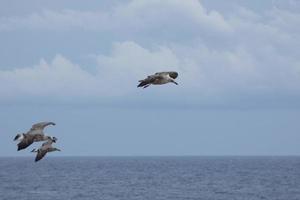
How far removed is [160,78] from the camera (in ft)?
114

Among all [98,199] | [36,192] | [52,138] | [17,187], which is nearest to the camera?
[52,138]

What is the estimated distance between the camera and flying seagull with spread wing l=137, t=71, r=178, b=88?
110 ft

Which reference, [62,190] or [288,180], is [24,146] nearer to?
[62,190]

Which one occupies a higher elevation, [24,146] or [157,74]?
[157,74]

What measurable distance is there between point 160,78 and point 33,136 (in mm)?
6186

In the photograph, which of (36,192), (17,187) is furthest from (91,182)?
(36,192)

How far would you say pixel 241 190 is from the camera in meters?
142

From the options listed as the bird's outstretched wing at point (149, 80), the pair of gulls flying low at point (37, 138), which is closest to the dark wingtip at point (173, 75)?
the bird's outstretched wing at point (149, 80)

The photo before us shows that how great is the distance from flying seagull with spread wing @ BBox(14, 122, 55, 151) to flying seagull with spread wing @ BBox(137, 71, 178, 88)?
451cm

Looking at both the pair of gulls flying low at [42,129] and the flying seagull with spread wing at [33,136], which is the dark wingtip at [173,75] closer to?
the pair of gulls flying low at [42,129]

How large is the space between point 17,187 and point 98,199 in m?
33.7

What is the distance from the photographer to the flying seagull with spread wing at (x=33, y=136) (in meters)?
34.7

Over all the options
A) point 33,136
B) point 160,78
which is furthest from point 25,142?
point 160,78

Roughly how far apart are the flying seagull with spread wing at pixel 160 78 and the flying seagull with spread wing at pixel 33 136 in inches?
178
